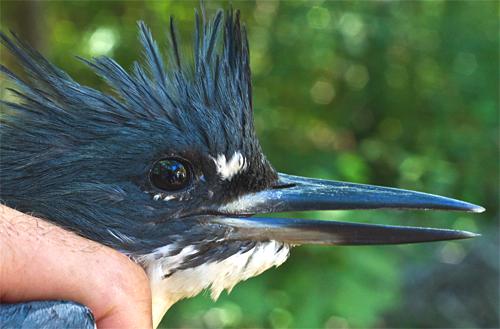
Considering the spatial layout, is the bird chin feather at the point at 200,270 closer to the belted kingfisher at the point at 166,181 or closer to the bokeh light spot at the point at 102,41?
the belted kingfisher at the point at 166,181

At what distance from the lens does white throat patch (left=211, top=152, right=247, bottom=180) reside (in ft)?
6.51

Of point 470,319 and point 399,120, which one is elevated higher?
point 399,120

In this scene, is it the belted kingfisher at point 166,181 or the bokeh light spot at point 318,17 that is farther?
the bokeh light spot at point 318,17

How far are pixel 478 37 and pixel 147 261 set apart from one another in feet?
10.6

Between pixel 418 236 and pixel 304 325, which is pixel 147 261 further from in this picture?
pixel 304 325

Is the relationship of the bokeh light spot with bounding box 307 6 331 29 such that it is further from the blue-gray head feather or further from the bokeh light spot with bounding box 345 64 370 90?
the blue-gray head feather

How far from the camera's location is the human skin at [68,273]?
167 centimetres

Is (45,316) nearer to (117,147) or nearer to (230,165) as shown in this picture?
(117,147)

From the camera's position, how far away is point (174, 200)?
6.38 feet

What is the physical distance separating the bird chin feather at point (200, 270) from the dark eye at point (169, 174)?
7.2 inches

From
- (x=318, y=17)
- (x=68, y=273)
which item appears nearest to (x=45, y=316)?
(x=68, y=273)

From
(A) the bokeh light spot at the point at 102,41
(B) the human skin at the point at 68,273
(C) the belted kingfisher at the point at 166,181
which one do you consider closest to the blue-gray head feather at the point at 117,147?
(C) the belted kingfisher at the point at 166,181

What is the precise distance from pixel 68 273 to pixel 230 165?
58 centimetres

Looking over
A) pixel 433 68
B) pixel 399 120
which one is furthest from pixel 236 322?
pixel 433 68
